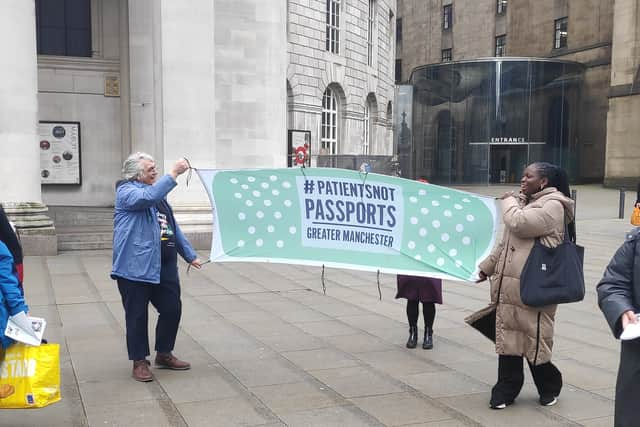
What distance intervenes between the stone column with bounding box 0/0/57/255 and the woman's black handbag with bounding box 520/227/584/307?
10573 millimetres

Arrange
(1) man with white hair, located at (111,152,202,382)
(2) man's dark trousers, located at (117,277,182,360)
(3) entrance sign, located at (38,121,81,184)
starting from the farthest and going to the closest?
1. (3) entrance sign, located at (38,121,81,184)
2. (2) man's dark trousers, located at (117,277,182,360)
3. (1) man with white hair, located at (111,152,202,382)

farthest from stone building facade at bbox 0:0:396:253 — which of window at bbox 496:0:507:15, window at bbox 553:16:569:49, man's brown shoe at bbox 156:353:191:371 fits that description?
window at bbox 496:0:507:15

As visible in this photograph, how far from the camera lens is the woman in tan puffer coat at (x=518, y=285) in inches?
187

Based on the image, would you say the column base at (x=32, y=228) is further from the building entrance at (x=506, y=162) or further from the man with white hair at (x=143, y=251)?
the building entrance at (x=506, y=162)

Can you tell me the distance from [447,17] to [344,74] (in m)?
25.2

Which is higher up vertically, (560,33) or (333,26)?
(560,33)

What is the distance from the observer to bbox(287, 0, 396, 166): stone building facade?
33.8 meters

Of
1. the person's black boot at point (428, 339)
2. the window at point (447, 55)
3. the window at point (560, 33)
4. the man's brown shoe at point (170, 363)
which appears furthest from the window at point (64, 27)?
the window at point (447, 55)

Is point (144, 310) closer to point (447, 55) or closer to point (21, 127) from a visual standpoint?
point (21, 127)

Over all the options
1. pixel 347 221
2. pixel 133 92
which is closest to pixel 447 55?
pixel 133 92

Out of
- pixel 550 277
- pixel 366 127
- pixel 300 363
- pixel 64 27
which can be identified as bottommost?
pixel 300 363

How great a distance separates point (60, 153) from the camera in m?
17.3

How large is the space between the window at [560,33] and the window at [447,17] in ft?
42.1

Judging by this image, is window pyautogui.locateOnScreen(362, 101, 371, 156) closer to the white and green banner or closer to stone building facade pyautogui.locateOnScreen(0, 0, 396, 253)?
stone building facade pyautogui.locateOnScreen(0, 0, 396, 253)
